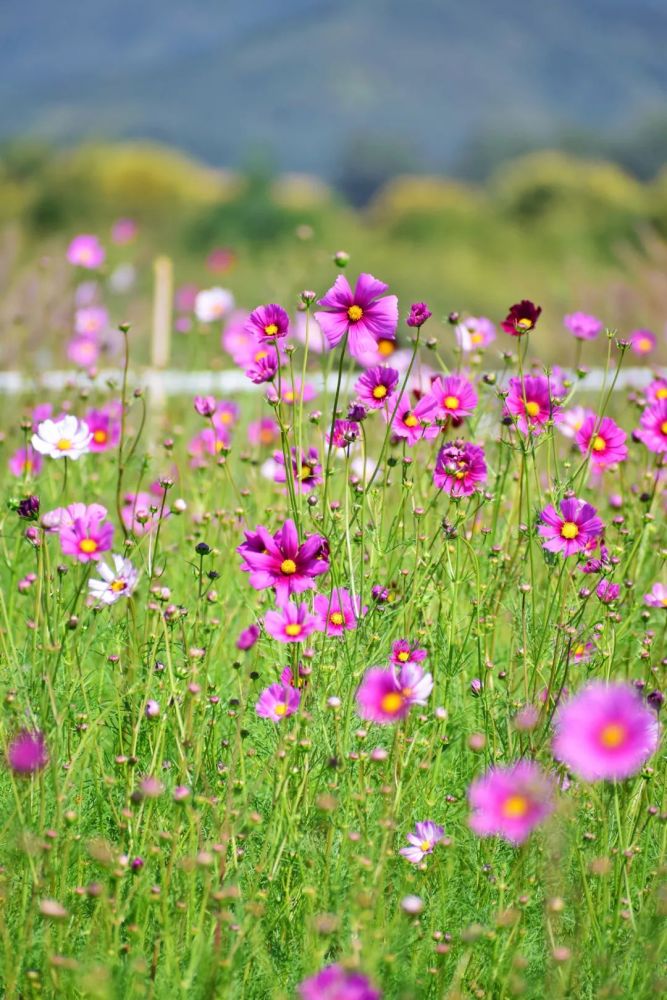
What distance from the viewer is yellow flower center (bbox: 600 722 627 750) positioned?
3.68 ft

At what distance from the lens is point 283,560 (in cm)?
173

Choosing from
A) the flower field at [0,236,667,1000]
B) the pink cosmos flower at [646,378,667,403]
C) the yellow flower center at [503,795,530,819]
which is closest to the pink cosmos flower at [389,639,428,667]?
the flower field at [0,236,667,1000]

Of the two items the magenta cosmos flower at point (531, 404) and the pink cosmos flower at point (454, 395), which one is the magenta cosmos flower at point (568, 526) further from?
the pink cosmos flower at point (454, 395)

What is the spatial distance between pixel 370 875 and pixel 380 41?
123 metres

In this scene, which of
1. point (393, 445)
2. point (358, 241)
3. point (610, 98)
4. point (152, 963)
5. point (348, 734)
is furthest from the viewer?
point (610, 98)

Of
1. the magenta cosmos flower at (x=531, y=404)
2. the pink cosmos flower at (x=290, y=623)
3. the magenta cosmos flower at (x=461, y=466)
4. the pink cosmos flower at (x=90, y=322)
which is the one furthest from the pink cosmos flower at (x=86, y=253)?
the pink cosmos flower at (x=290, y=623)

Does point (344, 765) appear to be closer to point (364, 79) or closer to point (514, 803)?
point (514, 803)

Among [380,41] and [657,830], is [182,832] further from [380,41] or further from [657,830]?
[380,41]

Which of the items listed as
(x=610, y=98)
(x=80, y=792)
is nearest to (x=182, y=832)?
(x=80, y=792)

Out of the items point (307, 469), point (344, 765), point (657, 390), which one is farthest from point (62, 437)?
point (657, 390)

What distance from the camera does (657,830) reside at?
6.18 ft

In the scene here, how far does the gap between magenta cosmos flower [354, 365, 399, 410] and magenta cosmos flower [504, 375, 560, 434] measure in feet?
0.74

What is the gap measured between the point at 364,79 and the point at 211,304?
10582 cm

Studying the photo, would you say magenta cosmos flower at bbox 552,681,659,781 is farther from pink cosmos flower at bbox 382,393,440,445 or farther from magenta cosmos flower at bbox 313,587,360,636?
pink cosmos flower at bbox 382,393,440,445
